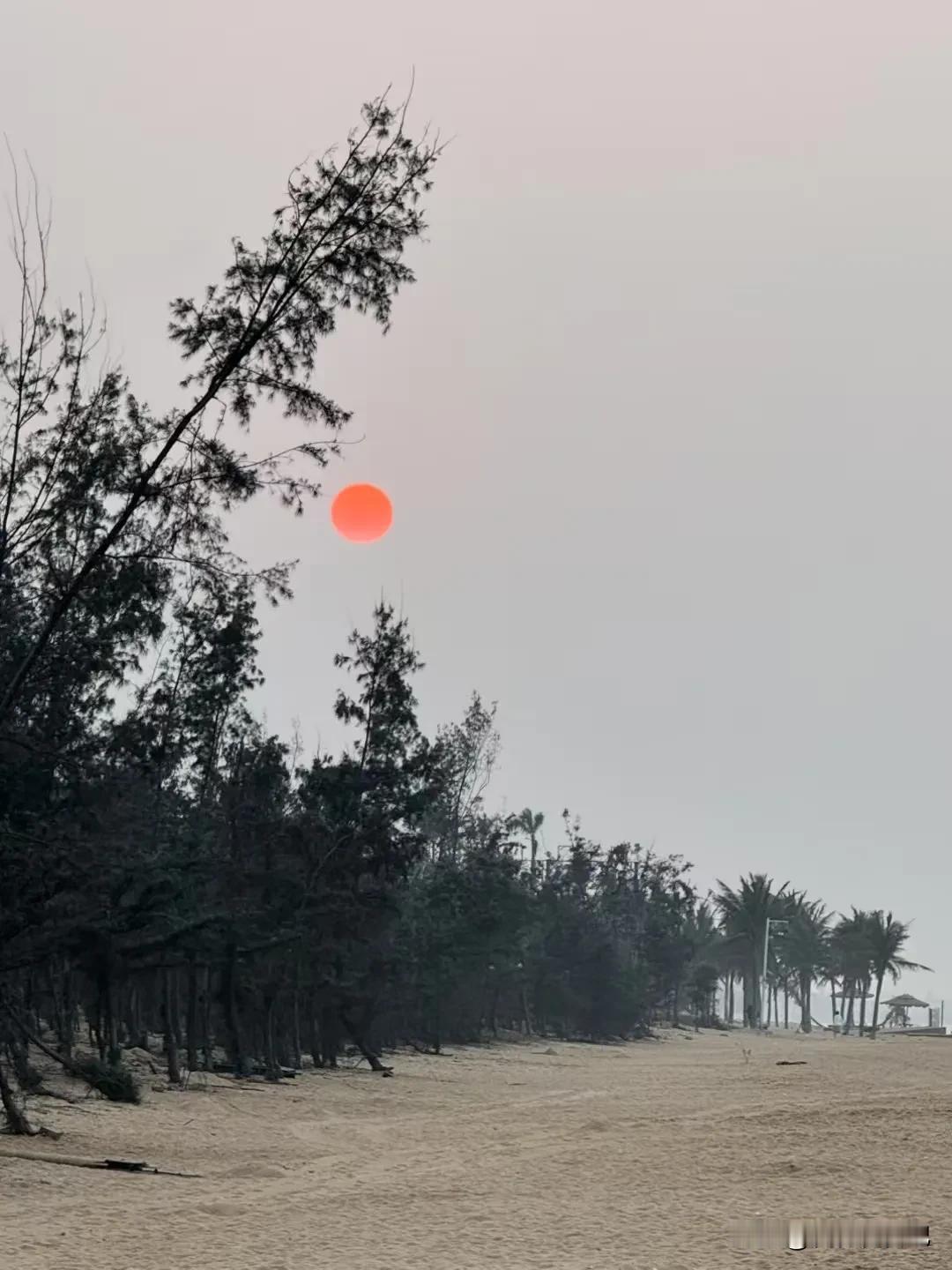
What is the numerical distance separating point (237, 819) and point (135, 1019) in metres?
7.61

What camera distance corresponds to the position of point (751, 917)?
358 feet

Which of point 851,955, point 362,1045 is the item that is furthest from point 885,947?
point 362,1045

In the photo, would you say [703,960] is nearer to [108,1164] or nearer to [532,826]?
[532,826]

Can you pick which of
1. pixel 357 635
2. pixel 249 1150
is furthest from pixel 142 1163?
pixel 357 635

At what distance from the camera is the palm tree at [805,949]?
122 meters

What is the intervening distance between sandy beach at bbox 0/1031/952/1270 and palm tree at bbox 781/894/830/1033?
94153 millimetres

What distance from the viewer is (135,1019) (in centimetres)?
3850

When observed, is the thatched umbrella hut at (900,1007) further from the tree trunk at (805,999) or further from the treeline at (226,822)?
the treeline at (226,822)

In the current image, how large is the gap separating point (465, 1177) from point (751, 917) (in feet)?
317

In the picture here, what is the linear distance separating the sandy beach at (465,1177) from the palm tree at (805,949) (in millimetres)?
94153

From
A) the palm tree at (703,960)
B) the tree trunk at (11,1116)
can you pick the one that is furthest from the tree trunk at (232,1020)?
the palm tree at (703,960)

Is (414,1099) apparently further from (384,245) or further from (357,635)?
(384,245)

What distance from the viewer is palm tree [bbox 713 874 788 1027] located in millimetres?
108375

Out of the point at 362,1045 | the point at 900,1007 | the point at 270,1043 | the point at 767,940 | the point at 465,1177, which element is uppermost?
the point at 767,940
